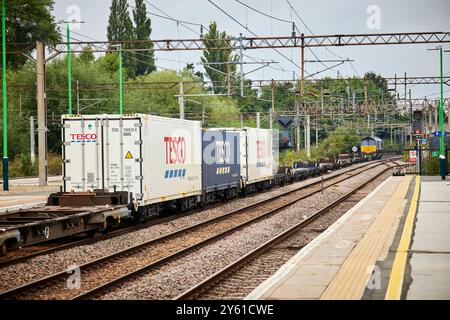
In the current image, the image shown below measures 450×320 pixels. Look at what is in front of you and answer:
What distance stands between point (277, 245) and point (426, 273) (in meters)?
6.47

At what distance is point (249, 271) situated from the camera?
13594mm

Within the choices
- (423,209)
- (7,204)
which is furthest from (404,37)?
(7,204)

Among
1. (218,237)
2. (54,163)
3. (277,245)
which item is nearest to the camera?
(277,245)

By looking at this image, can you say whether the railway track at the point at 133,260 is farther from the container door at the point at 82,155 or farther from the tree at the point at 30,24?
the tree at the point at 30,24

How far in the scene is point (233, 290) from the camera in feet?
38.4

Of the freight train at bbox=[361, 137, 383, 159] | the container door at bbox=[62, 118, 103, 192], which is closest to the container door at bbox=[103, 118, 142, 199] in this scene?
the container door at bbox=[62, 118, 103, 192]

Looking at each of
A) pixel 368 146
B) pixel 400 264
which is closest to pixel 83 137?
pixel 400 264

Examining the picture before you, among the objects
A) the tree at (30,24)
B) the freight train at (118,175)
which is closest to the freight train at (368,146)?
the tree at (30,24)

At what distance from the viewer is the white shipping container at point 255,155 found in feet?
108

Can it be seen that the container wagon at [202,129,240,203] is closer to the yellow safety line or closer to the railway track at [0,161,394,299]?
the railway track at [0,161,394,299]

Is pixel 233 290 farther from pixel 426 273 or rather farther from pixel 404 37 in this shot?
pixel 404 37

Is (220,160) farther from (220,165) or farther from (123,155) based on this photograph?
(123,155)

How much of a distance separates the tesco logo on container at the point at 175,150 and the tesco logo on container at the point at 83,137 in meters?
2.48

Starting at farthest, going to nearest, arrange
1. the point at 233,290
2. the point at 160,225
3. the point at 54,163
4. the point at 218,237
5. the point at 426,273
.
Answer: the point at 54,163 < the point at 160,225 < the point at 218,237 < the point at 233,290 < the point at 426,273
